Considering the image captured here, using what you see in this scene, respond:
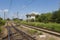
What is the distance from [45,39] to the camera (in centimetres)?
1538

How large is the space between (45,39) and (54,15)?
3513 cm

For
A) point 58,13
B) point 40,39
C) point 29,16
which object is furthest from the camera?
point 29,16

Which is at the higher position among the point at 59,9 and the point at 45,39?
the point at 59,9

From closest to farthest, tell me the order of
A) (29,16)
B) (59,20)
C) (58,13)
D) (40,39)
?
1. (40,39)
2. (59,20)
3. (58,13)
4. (29,16)

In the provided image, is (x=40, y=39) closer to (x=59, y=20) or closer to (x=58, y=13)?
(x=59, y=20)

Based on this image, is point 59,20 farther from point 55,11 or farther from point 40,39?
point 40,39

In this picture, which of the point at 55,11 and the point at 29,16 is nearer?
the point at 55,11

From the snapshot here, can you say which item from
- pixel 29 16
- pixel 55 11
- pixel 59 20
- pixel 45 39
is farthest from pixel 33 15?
pixel 45 39

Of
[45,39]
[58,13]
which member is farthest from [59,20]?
[45,39]

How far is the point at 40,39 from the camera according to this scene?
1530 centimetres

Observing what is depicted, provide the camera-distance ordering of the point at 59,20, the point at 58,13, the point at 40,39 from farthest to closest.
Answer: the point at 58,13
the point at 59,20
the point at 40,39

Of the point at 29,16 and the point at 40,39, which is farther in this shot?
the point at 29,16

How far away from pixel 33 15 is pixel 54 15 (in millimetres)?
61204

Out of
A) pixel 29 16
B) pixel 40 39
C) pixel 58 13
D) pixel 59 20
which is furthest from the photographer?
pixel 29 16
